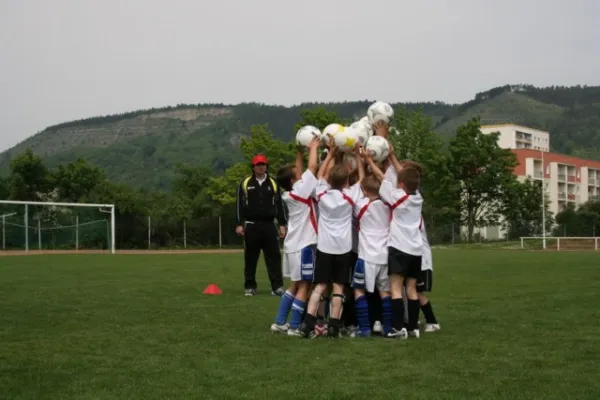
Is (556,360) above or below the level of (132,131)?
below

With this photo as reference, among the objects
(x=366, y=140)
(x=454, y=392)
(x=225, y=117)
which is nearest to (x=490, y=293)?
(x=366, y=140)

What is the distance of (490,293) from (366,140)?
520 cm

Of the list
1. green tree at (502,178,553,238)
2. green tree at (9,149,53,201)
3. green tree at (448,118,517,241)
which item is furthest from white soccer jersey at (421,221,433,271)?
green tree at (502,178,553,238)

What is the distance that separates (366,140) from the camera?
8.59 metres

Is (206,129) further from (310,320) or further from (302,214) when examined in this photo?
(310,320)

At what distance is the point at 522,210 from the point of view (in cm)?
6694

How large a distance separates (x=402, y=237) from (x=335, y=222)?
25.9 inches

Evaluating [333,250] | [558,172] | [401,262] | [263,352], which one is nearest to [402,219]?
[401,262]

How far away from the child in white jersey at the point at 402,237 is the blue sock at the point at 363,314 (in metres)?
0.22

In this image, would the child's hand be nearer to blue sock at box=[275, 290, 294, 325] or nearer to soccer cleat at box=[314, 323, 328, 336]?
blue sock at box=[275, 290, 294, 325]

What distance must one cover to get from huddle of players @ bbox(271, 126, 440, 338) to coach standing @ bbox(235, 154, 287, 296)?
386 cm

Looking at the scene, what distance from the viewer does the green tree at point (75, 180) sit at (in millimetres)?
57812

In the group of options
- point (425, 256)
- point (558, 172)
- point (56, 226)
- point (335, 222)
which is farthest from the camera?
point (558, 172)

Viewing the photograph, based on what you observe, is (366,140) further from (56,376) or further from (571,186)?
(571,186)
